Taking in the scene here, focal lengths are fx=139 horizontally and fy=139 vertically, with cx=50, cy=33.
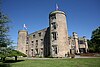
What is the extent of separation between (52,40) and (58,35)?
2308mm

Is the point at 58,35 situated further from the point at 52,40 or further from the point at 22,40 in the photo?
the point at 22,40

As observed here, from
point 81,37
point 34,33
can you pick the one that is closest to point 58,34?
point 34,33

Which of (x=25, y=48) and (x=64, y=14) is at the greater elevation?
(x=64, y=14)

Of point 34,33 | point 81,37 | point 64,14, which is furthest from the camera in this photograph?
point 81,37

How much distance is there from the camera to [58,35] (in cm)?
3862

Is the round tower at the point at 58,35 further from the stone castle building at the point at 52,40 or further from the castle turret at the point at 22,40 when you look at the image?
the castle turret at the point at 22,40

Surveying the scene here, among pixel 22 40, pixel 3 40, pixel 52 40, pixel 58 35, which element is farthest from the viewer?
pixel 22 40

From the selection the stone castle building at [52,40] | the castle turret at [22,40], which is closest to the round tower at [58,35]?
the stone castle building at [52,40]

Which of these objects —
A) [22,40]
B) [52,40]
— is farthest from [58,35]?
[22,40]

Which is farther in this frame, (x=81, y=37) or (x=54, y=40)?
(x=81, y=37)

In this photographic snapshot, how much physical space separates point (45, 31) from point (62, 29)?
30.3ft

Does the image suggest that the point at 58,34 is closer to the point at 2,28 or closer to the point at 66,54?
the point at 66,54

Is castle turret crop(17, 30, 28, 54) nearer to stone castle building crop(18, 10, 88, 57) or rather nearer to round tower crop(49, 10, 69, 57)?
stone castle building crop(18, 10, 88, 57)

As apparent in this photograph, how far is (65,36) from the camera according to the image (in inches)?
1555
